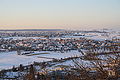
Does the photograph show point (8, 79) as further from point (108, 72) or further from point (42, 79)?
point (108, 72)

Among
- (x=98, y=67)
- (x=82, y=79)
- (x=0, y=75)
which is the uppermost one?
(x=98, y=67)

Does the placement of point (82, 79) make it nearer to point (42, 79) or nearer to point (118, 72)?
point (118, 72)

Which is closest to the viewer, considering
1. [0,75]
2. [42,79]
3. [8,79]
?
[42,79]

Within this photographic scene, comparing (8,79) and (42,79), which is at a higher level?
(42,79)

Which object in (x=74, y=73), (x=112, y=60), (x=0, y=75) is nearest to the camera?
(x=112, y=60)

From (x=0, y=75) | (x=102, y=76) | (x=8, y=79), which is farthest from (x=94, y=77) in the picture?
(x=0, y=75)

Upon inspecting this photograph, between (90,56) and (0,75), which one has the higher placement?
(90,56)

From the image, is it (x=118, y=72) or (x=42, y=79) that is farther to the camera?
(x=42, y=79)

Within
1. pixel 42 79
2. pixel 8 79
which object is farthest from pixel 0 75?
pixel 42 79

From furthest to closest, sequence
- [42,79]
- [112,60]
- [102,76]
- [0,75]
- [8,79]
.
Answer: [0,75], [8,79], [42,79], [112,60], [102,76]
